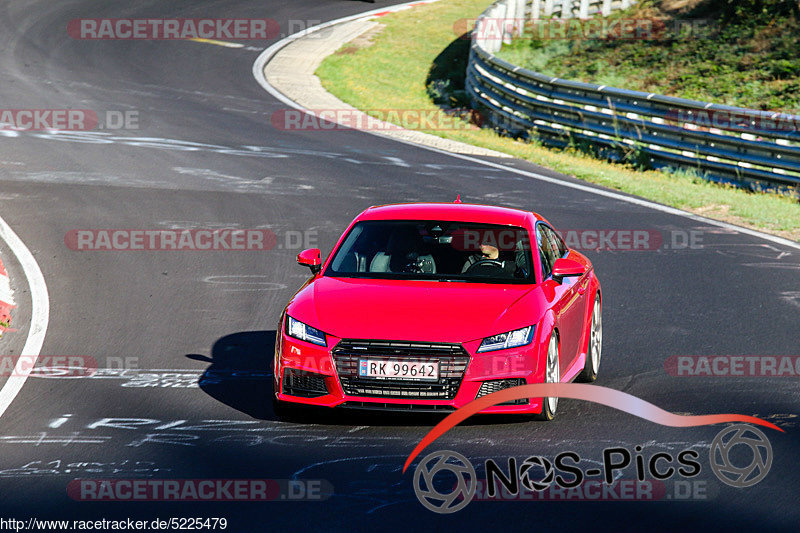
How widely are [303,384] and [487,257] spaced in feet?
6.76

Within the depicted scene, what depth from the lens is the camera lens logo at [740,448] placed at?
22.5ft

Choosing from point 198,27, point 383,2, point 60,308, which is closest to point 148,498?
point 60,308

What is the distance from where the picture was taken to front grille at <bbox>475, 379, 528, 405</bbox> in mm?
7879

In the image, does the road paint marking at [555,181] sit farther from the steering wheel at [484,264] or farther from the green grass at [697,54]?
the steering wheel at [484,264]

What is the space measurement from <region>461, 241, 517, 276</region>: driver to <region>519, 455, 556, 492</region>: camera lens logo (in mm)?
2310

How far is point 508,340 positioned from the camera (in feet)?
26.3

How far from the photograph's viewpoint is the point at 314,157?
71.1ft

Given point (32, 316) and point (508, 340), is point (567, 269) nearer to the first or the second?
point (508, 340)

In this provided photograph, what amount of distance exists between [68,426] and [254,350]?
99.9 inches

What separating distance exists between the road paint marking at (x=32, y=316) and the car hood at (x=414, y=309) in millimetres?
2389

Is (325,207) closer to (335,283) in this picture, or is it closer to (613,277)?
(613,277)

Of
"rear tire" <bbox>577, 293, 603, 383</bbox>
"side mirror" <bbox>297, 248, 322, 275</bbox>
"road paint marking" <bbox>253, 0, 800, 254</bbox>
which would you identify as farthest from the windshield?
"road paint marking" <bbox>253, 0, 800, 254</bbox>
